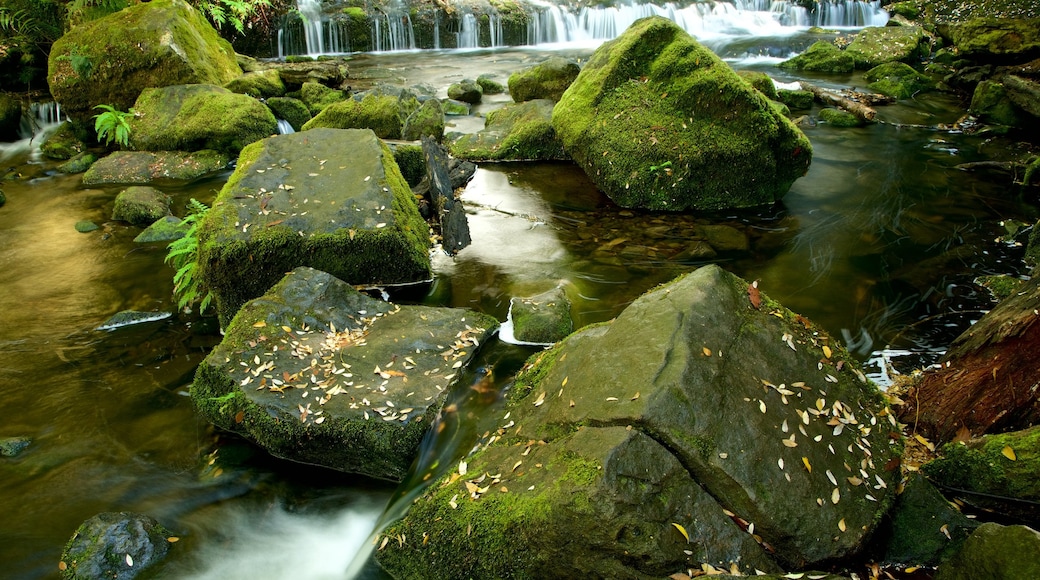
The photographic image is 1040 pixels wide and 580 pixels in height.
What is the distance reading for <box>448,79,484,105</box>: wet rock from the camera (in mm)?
13656

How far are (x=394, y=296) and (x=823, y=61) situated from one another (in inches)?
580

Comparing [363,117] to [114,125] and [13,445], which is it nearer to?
[114,125]

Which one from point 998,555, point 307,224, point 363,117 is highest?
point 363,117

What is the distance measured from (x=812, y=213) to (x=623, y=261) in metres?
3.16

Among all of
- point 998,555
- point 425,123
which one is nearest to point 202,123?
point 425,123

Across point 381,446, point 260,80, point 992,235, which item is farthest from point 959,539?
point 260,80

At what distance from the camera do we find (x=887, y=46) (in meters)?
17.1

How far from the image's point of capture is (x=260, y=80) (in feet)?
40.1

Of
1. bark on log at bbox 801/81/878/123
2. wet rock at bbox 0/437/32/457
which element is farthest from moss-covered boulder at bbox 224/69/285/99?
bark on log at bbox 801/81/878/123

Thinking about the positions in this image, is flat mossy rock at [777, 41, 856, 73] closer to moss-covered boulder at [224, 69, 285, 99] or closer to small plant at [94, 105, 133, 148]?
moss-covered boulder at [224, 69, 285, 99]

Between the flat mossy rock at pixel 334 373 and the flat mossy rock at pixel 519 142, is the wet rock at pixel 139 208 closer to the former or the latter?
the flat mossy rock at pixel 334 373

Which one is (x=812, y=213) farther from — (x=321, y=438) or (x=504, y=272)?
(x=321, y=438)

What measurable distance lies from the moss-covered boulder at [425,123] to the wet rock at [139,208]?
3.78 metres

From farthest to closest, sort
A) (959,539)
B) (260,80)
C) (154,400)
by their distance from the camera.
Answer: (260,80) < (154,400) < (959,539)
